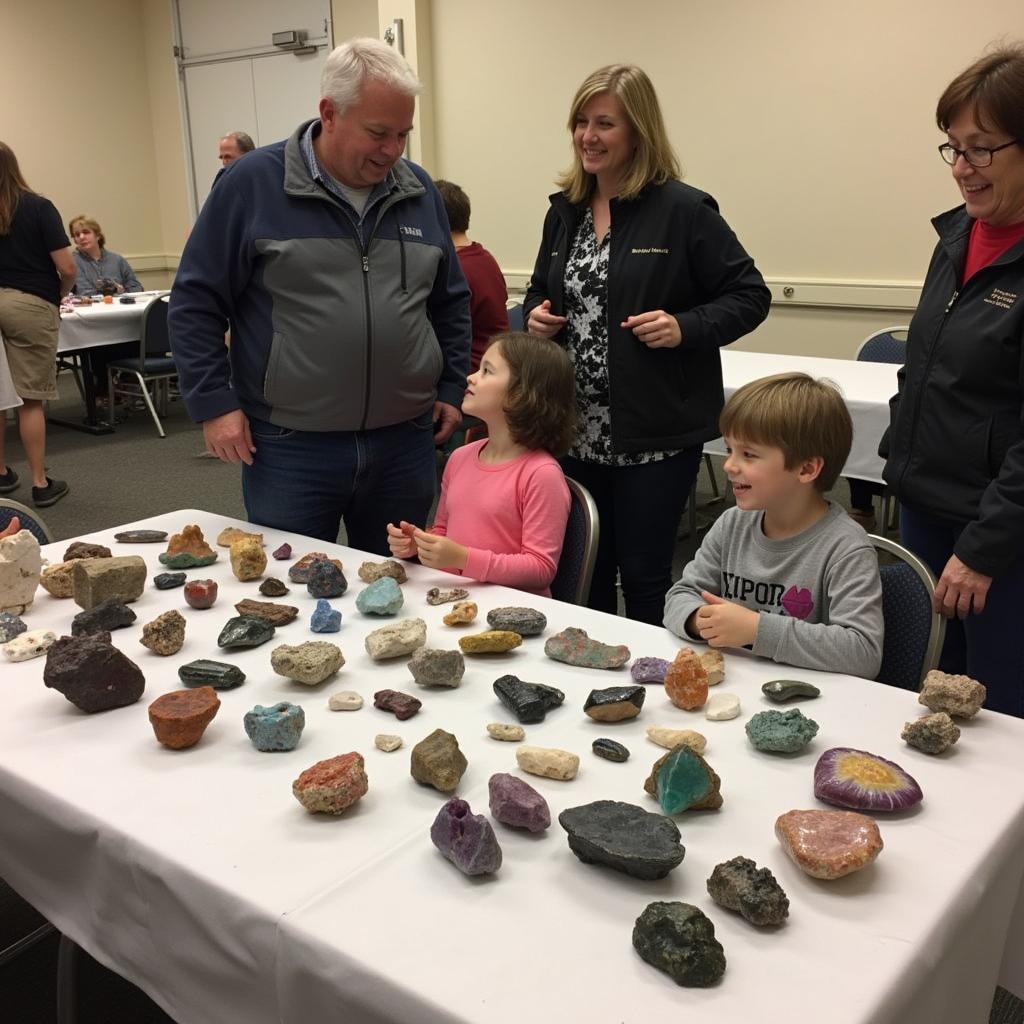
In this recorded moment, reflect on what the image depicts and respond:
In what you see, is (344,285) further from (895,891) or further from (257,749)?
(895,891)

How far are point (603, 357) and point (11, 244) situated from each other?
11.8ft

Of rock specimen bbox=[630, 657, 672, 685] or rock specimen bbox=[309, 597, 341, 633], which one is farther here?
rock specimen bbox=[309, 597, 341, 633]

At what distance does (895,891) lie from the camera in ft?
2.86

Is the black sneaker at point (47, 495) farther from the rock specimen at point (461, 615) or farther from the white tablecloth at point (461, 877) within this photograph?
the rock specimen at point (461, 615)

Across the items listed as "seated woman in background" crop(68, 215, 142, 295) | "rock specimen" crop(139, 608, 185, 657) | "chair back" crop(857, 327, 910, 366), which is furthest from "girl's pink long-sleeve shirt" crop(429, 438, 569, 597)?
"seated woman in background" crop(68, 215, 142, 295)

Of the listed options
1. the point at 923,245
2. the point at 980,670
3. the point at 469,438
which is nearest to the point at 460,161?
the point at 923,245

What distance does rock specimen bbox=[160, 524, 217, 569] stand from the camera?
1775mm

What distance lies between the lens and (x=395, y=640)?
1.39 m

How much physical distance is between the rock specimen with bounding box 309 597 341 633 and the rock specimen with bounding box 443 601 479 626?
0.18 meters

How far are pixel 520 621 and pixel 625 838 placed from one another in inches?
23.5

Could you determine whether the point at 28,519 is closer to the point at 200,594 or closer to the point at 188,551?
the point at 188,551

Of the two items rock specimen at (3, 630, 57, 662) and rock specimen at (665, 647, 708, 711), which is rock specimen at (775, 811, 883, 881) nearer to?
rock specimen at (665, 647, 708, 711)

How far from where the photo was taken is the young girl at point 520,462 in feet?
6.10

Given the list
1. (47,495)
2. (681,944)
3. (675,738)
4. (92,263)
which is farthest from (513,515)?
(92,263)
